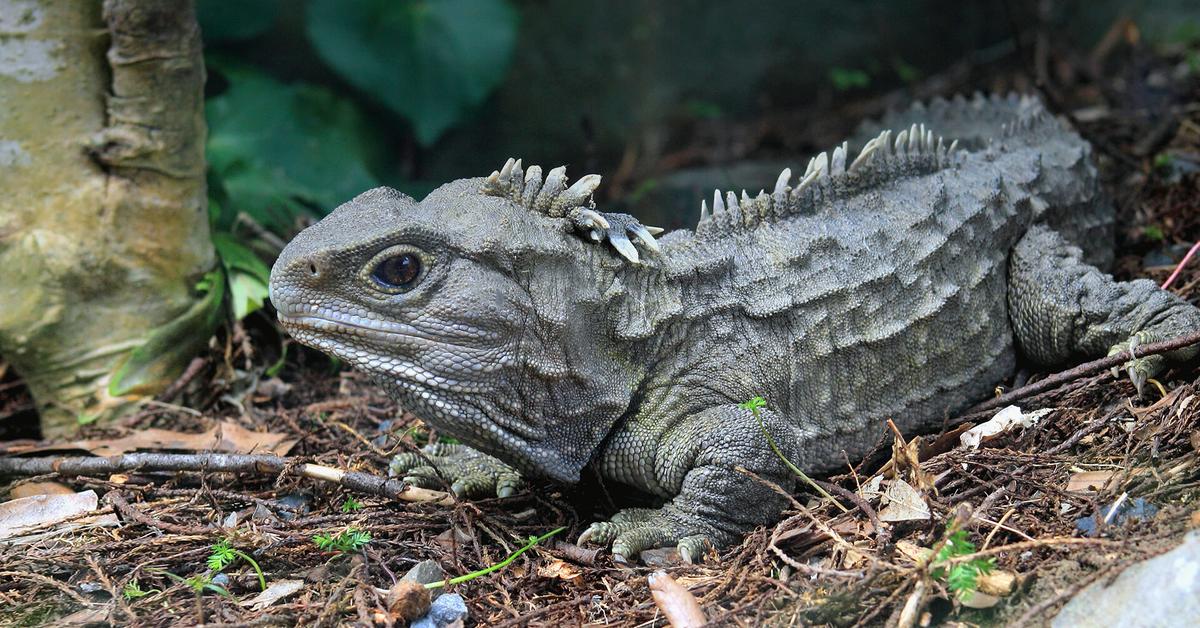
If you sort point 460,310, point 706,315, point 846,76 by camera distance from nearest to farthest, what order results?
1. point 460,310
2. point 706,315
3. point 846,76

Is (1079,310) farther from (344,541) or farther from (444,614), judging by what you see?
(344,541)

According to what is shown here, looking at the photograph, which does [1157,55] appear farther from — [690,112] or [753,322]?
[753,322]

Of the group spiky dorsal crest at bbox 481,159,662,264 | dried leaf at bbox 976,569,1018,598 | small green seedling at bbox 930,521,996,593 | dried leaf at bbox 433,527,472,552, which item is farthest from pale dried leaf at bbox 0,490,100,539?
dried leaf at bbox 976,569,1018,598

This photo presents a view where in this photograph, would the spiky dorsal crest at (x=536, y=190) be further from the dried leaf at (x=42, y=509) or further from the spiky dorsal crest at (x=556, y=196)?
the dried leaf at (x=42, y=509)

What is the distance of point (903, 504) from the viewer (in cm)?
439

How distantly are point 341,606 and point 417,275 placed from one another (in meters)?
1.42

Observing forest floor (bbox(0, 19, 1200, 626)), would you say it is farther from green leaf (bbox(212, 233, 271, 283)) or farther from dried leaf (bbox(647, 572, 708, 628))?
green leaf (bbox(212, 233, 271, 283))

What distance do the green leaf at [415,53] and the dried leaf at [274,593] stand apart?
641 centimetres

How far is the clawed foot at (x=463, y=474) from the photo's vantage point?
205 inches

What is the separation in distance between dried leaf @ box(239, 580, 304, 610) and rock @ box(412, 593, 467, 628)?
1.98 ft

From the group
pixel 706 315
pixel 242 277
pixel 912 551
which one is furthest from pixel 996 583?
pixel 242 277

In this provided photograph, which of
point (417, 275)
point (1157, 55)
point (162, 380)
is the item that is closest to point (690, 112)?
point (1157, 55)

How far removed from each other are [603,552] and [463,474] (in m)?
1.02

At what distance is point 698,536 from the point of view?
4.63 metres
